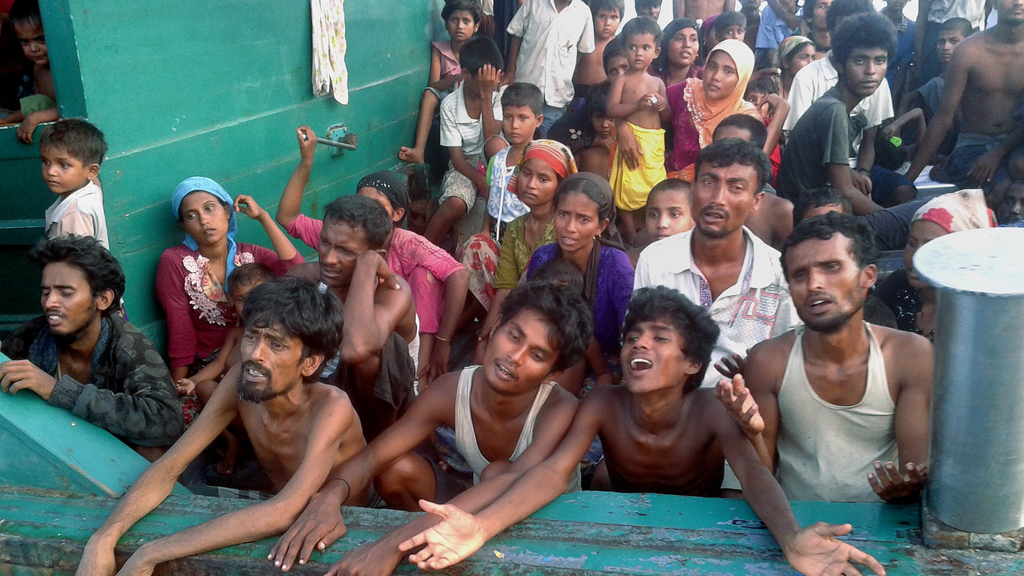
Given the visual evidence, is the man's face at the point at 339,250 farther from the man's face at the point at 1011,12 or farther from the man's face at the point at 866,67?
the man's face at the point at 1011,12

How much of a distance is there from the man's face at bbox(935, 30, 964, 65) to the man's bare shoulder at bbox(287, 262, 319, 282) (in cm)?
548

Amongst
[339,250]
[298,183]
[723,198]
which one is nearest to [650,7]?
[298,183]

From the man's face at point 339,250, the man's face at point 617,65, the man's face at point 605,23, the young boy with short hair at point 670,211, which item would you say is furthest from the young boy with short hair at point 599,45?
the man's face at point 339,250

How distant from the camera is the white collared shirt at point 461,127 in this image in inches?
231

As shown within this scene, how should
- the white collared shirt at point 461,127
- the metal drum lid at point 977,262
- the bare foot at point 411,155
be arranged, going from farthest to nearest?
the bare foot at point 411,155, the white collared shirt at point 461,127, the metal drum lid at point 977,262

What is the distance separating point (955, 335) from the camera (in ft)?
5.91

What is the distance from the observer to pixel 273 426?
9.19ft

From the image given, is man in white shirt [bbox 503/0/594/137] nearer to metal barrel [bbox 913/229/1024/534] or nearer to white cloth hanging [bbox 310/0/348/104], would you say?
Result: white cloth hanging [bbox 310/0/348/104]

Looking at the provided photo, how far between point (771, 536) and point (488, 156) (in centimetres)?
389

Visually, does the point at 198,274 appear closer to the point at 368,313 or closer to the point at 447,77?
the point at 368,313

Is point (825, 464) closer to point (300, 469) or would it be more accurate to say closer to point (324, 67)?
point (300, 469)

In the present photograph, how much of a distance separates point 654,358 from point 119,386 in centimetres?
200

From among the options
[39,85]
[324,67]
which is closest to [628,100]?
[324,67]

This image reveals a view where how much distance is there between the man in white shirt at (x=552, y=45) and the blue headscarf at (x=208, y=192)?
111 inches
